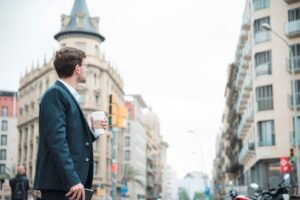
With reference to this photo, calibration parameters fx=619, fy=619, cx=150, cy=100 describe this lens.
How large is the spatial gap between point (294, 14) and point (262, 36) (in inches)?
111

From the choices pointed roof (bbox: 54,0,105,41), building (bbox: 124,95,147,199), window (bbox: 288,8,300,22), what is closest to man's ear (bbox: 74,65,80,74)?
window (bbox: 288,8,300,22)

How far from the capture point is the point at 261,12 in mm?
44188

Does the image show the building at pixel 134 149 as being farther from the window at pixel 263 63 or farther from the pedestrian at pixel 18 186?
the pedestrian at pixel 18 186

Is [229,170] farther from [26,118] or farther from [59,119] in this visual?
[59,119]

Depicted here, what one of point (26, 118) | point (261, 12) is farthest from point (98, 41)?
point (261, 12)

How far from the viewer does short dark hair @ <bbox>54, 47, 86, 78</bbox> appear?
4.57 metres

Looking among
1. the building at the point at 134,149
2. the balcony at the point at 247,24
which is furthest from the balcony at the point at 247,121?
the building at the point at 134,149

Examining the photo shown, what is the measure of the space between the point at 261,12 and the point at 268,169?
1124 centimetres

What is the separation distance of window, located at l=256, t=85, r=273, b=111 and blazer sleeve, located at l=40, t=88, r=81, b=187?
128 feet

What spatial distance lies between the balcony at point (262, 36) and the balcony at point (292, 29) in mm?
1542

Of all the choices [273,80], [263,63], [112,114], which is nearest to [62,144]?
[112,114]

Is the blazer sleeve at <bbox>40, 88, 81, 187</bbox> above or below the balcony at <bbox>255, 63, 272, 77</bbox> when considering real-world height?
below

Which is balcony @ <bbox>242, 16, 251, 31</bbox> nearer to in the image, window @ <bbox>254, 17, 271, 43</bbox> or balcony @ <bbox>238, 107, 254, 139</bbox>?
window @ <bbox>254, 17, 271, 43</bbox>

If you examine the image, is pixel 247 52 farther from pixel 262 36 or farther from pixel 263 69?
pixel 263 69
